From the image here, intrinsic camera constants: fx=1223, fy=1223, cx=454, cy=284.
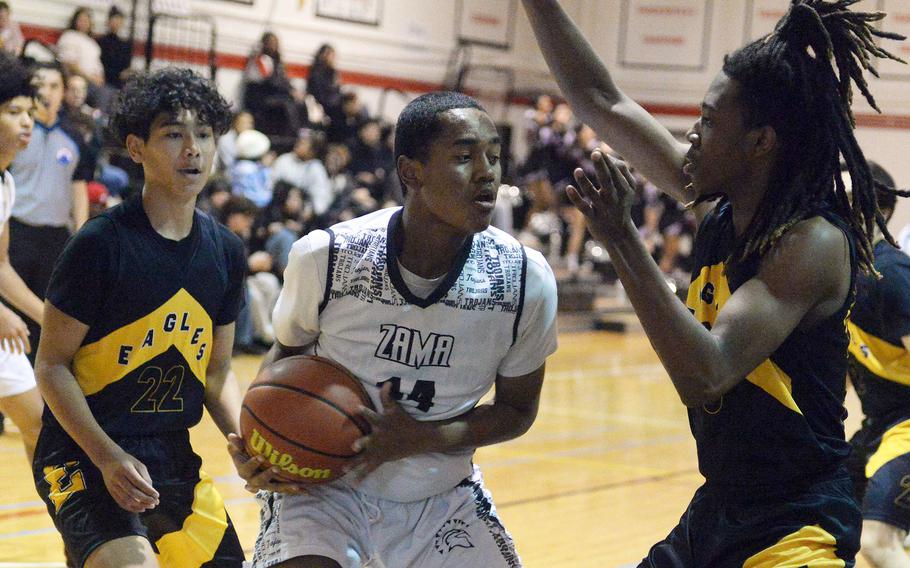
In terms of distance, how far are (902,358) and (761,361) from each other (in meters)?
2.27

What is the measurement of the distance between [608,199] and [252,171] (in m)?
9.91

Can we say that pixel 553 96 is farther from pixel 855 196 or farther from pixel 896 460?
pixel 855 196

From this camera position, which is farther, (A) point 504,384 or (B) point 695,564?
(A) point 504,384

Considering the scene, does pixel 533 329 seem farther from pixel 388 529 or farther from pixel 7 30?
pixel 7 30

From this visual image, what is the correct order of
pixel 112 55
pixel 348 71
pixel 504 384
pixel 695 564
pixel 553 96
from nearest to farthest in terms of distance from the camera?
1. pixel 695 564
2. pixel 504 384
3. pixel 112 55
4. pixel 348 71
5. pixel 553 96

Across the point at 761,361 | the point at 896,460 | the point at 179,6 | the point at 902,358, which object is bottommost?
the point at 896,460

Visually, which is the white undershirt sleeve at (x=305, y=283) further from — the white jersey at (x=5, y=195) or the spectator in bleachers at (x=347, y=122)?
the spectator in bleachers at (x=347, y=122)

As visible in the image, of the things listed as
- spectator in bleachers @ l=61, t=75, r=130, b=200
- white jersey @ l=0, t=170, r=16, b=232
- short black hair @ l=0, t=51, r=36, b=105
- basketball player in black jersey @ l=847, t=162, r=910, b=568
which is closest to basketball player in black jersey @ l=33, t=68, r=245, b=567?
short black hair @ l=0, t=51, r=36, b=105

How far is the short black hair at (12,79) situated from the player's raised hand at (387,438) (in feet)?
8.29

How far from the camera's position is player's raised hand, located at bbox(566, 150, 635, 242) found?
249 cm

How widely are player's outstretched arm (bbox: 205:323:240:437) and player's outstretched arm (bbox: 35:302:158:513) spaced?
432 mm

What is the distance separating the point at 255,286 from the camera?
1125cm

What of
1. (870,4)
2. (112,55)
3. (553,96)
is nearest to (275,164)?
(112,55)

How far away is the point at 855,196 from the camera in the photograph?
2863 millimetres
